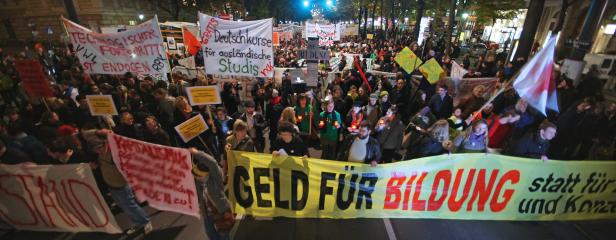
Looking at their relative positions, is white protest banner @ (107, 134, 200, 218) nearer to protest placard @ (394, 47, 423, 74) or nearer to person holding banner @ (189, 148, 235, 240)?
person holding banner @ (189, 148, 235, 240)

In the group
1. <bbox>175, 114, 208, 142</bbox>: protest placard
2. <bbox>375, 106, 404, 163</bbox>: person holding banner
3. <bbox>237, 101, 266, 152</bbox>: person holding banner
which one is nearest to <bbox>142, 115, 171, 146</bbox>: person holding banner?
<bbox>175, 114, 208, 142</bbox>: protest placard

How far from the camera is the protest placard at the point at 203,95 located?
4.91 metres

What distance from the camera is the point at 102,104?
5258mm

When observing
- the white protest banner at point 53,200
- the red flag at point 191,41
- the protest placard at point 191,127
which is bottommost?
the white protest banner at point 53,200

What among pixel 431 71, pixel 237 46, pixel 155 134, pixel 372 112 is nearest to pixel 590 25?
pixel 431 71

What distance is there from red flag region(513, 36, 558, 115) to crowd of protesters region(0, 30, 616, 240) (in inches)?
9.3

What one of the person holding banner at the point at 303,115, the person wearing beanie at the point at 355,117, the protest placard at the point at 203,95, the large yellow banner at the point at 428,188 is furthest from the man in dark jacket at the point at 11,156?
the person wearing beanie at the point at 355,117

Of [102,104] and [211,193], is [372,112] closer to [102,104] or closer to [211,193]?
[211,193]

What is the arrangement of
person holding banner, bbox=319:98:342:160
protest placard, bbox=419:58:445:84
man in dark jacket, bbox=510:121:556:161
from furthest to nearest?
protest placard, bbox=419:58:445:84
person holding banner, bbox=319:98:342:160
man in dark jacket, bbox=510:121:556:161

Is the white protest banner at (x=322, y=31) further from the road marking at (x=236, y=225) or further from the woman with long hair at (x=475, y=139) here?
the road marking at (x=236, y=225)

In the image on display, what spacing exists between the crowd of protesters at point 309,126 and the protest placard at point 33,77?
22 cm

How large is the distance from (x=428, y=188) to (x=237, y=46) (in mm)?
4091

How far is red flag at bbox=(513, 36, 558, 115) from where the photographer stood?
415 centimetres

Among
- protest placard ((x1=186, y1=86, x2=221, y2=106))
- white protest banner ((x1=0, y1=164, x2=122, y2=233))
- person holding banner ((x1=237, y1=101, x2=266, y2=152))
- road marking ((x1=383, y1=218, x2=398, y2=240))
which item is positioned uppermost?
protest placard ((x1=186, y1=86, x2=221, y2=106))
